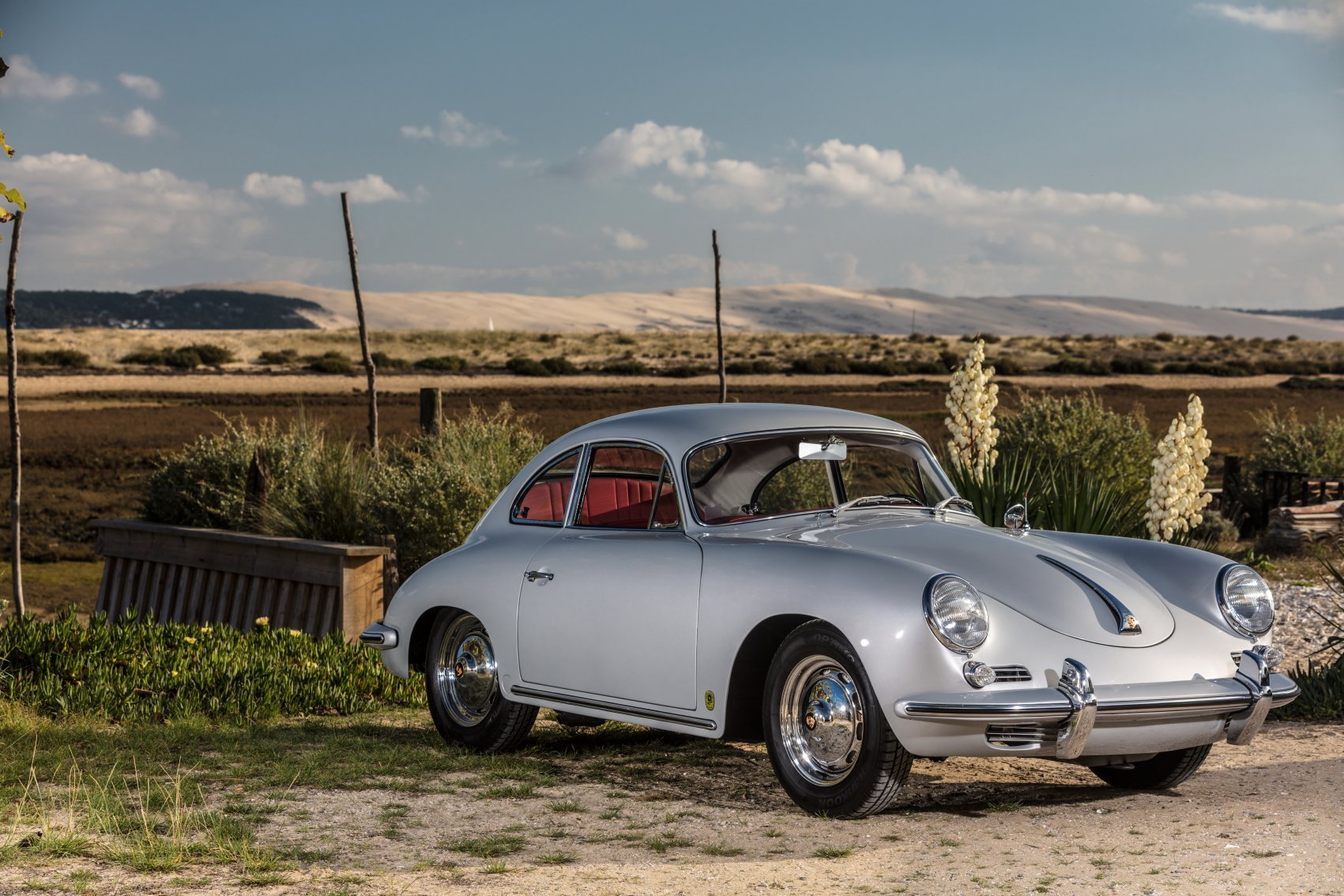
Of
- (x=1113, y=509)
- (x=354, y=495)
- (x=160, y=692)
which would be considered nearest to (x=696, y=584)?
(x=160, y=692)

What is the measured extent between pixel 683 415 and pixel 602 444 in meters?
0.46

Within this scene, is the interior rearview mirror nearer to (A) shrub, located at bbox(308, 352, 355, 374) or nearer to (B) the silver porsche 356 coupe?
(B) the silver porsche 356 coupe

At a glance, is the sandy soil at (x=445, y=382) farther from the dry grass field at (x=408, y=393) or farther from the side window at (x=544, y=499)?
the side window at (x=544, y=499)

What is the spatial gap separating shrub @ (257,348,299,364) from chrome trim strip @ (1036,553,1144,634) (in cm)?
7834

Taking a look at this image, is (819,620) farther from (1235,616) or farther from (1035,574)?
(1235,616)

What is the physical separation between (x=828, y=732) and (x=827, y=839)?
16.8 inches

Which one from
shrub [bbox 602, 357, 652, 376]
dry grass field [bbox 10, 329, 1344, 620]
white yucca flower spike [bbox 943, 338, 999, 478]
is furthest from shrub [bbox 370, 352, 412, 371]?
white yucca flower spike [bbox 943, 338, 999, 478]

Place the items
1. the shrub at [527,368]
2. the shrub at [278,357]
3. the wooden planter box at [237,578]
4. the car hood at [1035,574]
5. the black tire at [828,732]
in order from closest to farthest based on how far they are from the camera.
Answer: the black tire at [828,732], the car hood at [1035,574], the wooden planter box at [237,578], the shrub at [527,368], the shrub at [278,357]

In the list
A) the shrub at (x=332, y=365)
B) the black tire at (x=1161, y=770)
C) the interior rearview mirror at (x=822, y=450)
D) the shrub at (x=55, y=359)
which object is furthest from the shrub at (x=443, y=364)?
the black tire at (x=1161, y=770)

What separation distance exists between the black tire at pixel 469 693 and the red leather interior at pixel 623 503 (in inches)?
33.0

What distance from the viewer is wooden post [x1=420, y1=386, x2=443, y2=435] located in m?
→ 15.2

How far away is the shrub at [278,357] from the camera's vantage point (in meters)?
81.4

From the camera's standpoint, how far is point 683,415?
6.72m

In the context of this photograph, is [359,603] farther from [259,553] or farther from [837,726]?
[837,726]
